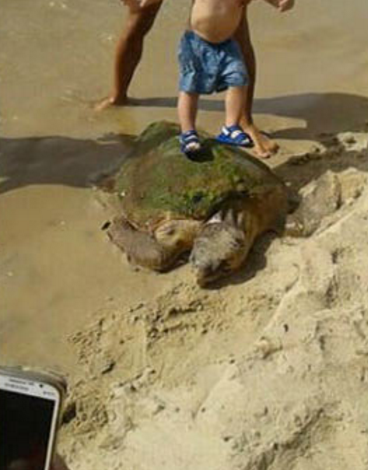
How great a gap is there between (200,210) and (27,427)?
99.4 inches

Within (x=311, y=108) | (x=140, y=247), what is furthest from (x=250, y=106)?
(x=140, y=247)

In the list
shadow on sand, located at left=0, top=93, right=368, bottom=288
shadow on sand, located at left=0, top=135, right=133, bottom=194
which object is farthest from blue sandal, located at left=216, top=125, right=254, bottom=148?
shadow on sand, located at left=0, top=135, right=133, bottom=194

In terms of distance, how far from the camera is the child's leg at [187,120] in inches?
171

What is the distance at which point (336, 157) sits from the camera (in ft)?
16.0

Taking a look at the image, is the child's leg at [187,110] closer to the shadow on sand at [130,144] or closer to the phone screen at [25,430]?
the shadow on sand at [130,144]

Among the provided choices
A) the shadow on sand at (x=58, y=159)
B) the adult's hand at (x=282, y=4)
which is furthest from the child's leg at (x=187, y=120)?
the shadow on sand at (x=58, y=159)

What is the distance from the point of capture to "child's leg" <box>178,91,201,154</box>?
4.36 meters

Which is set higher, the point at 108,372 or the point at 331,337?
the point at 331,337

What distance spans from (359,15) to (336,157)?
86.5 inches

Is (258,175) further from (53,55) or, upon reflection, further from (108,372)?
(53,55)

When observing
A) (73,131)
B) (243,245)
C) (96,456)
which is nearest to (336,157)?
(243,245)

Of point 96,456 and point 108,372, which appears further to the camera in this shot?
point 108,372

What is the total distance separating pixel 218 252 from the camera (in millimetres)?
4027

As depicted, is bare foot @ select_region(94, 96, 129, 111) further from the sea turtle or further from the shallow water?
the sea turtle
